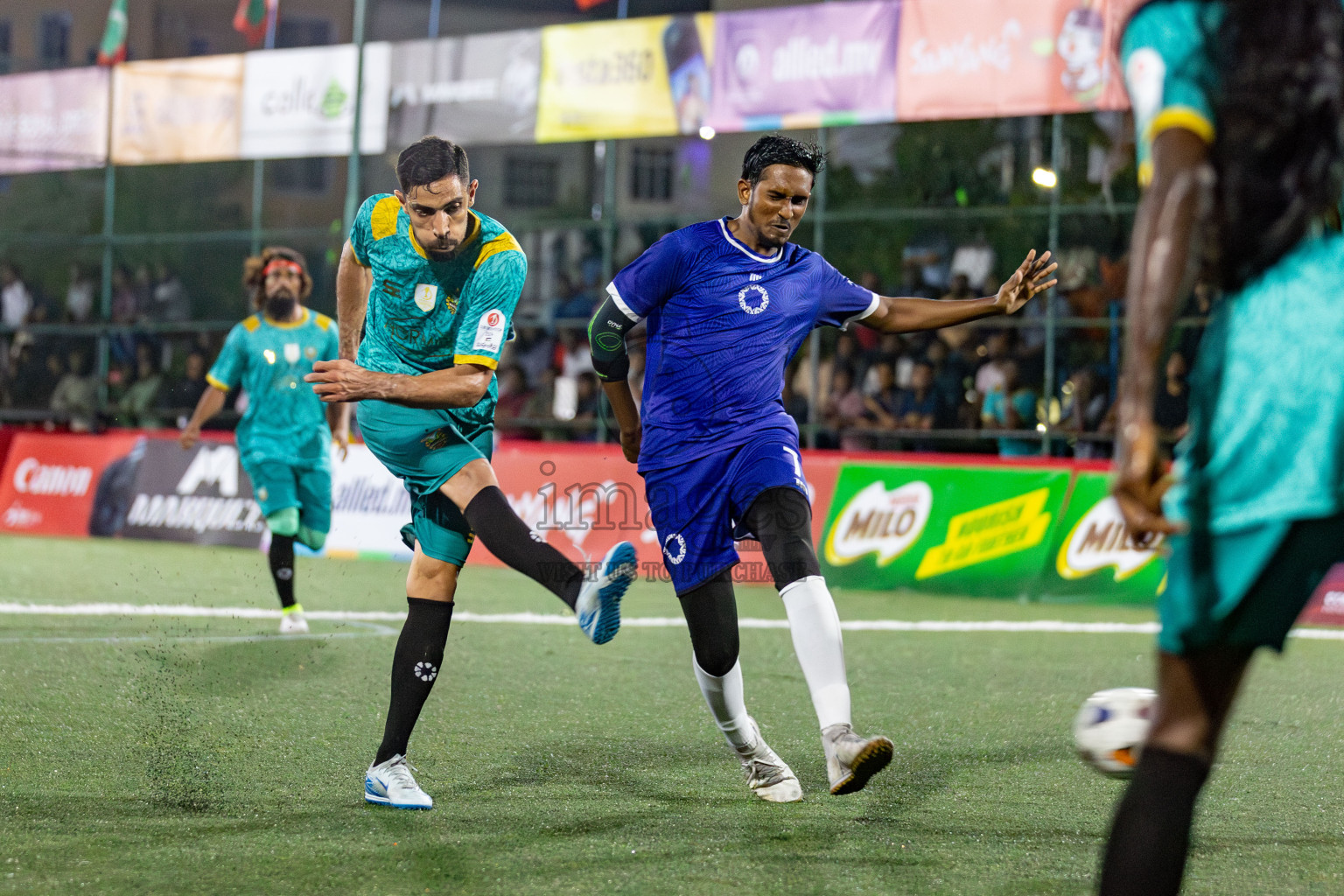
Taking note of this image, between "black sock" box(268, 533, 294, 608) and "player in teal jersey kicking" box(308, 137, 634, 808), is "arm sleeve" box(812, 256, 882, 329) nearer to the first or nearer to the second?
"player in teal jersey kicking" box(308, 137, 634, 808)

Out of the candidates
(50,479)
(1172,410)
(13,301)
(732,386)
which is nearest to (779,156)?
(732,386)

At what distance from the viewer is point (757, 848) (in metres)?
3.92

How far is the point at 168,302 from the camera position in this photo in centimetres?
2019

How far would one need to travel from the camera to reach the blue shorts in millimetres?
4449

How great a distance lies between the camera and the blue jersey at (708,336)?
455 cm

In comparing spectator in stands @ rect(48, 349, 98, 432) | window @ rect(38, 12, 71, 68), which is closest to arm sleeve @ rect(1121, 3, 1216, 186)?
spectator in stands @ rect(48, 349, 98, 432)

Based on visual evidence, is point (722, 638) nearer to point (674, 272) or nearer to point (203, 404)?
point (674, 272)

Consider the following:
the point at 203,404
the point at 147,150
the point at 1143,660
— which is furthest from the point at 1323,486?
the point at 147,150

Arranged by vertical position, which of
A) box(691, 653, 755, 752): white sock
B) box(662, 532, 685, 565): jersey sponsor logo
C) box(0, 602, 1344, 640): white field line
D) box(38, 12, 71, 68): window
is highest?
box(38, 12, 71, 68): window

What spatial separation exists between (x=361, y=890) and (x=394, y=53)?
15417 millimetres

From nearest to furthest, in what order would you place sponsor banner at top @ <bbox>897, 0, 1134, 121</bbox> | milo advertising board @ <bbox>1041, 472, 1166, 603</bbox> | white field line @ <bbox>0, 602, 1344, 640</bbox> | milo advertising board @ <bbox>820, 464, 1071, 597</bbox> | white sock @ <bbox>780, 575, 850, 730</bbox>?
white sock @ <bbox>780, 575, 850, 730</bbox> < white field line @ <bbox>0, 602, 1344, 640</bbox> < milo advertising board @ <bbox>1041, 472, 1166, 603</bbox> < milo advertising board @ <bbox>820, 464, 1071, 597</bbox> < sponsor banner at top @ <bbox>897, 0, 1134, 121</bbox>

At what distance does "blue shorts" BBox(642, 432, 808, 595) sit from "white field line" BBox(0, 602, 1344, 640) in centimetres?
500

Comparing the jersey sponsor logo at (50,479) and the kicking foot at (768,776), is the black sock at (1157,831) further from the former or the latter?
the jersey sponsor logo at (50,479)

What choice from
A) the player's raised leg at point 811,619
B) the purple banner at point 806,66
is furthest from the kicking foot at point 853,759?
the purple banner at point 806,66
